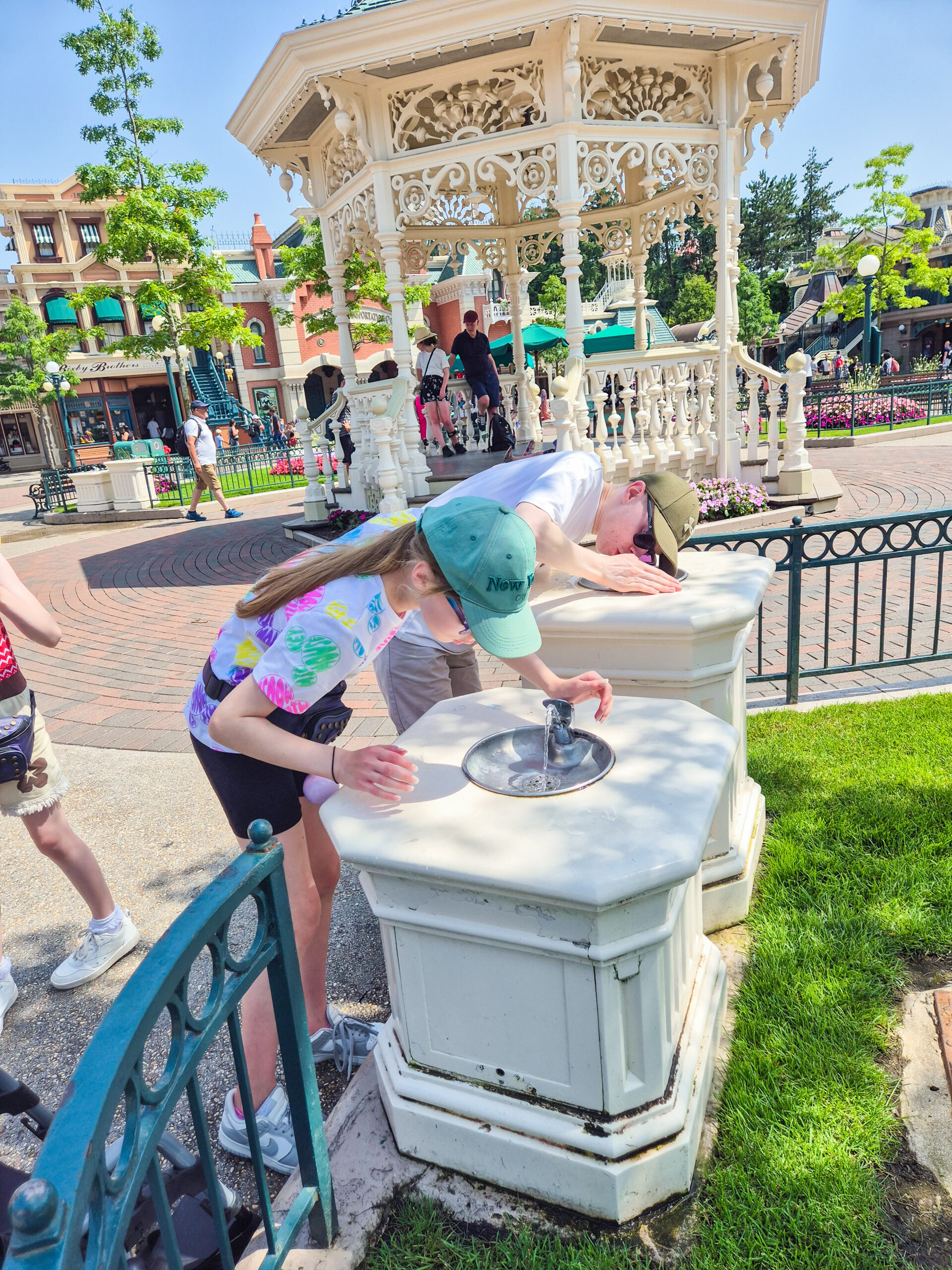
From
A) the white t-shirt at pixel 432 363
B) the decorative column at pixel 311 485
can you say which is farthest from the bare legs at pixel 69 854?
the white t-shirt at pixel 432 363

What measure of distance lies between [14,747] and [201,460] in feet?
40.6

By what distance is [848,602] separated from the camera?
6.54 meters

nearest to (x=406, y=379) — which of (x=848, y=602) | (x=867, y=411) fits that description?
(x=848, y=602)

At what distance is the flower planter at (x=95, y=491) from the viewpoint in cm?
1603

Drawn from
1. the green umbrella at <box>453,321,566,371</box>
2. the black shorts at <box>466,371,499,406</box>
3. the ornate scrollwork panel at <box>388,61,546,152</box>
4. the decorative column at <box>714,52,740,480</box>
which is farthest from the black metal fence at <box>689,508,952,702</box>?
the green umbrella at <box>453,321,566,371</box>

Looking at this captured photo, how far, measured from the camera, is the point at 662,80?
827cm

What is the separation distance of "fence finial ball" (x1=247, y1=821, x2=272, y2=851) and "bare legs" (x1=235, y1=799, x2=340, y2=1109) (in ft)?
1.48

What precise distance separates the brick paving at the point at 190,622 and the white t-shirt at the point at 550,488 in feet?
6.55

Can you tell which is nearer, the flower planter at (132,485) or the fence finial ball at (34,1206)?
the fence finial ball at (34,1206)

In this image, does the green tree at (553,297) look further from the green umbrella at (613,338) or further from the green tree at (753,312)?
the green umbrella at (613,338)

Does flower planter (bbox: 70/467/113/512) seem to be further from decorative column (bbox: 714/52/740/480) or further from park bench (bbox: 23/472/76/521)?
decorative column (bbox: 714/52/740/480)

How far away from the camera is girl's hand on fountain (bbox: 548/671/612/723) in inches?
83.7

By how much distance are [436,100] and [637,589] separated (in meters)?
8.27

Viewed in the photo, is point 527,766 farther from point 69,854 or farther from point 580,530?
point 69,854
